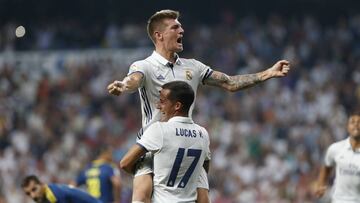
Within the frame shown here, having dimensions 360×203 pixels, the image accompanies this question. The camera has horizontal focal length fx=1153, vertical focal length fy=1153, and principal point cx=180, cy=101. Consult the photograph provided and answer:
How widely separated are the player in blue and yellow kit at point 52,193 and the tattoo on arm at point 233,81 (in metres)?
3.35

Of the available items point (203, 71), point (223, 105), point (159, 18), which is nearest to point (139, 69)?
point (159, 18)

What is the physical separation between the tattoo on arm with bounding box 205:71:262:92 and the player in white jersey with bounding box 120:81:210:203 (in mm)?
771

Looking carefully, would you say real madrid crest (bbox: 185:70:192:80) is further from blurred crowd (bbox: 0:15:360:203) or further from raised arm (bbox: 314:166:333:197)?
blurred crowd (bbox: 0:15:360:203)

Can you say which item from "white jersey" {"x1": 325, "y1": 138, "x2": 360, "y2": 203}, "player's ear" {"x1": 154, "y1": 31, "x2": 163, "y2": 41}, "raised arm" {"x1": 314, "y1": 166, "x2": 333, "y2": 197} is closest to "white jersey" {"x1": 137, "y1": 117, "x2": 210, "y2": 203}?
"player's ear" {"x1": 154, "y1": 31, "x2": 163, "y2": 41}

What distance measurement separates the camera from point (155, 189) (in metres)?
8.98

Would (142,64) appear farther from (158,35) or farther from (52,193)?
(52,193)

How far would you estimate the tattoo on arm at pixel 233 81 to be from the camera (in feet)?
31.5

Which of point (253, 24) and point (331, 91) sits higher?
point (253, 24)

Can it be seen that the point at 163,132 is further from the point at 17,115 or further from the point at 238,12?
the point at 238,12

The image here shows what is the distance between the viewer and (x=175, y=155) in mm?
8797

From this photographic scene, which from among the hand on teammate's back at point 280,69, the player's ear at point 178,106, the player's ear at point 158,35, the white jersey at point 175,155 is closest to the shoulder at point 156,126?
the white jersey at point 175,155

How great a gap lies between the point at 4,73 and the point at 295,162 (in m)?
7.76

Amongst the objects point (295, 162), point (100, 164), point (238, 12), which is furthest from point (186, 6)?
point (100, 164)

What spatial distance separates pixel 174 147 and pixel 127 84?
60 centimetres
